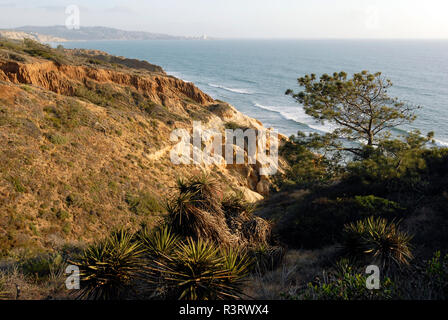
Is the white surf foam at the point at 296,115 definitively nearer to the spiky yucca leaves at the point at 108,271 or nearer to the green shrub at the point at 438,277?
the green shrub at the point at 438,277

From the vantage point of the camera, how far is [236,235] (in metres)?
9.23

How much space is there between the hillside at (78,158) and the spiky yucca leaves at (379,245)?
24.0ft

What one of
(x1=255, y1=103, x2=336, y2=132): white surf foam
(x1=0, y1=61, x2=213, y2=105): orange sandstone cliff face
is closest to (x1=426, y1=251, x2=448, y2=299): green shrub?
(x1=0, y1=61, x2=213, y2=105): orange sandstone cliff face

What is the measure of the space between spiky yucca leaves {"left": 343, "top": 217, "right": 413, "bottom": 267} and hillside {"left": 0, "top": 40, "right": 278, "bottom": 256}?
24.0ft

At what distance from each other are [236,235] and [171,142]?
1718 cm

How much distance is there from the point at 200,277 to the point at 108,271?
2.11 metres

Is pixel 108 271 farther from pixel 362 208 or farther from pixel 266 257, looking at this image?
pixel 362 208

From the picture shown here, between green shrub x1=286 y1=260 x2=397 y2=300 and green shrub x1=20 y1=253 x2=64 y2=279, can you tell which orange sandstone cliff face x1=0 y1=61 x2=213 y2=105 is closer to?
green shrub x1=20 y1=253 x2=64 y2=279

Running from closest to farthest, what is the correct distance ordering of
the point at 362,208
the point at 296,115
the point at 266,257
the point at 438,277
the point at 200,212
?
the point at 438,277, the point at 200,212, the point at 266,257, the point at 362,208, the point at 296,115

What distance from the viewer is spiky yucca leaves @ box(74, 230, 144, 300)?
238 inches

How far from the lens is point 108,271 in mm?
6219

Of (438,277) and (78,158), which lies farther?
(78,158)

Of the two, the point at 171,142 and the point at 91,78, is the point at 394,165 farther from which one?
the point at 91,78

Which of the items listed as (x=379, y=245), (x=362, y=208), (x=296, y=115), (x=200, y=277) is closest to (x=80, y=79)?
(x=362, y=208)
